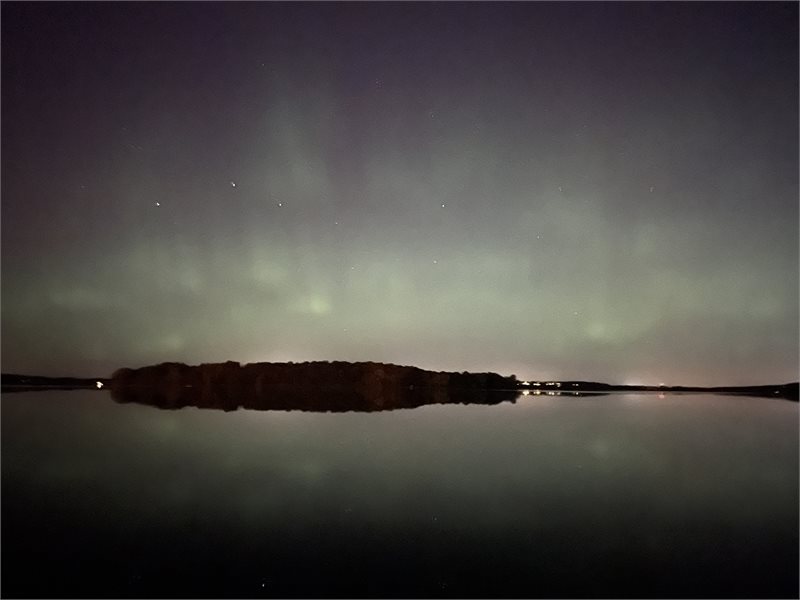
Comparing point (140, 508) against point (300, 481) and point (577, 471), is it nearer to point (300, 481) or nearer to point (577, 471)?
point (300, 481)

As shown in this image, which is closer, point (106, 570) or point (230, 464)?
point (106, 570)

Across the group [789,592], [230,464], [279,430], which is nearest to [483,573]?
[789,592]

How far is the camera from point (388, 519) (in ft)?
21.0

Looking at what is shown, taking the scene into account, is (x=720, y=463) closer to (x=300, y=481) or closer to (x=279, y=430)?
(x=300, y=481)

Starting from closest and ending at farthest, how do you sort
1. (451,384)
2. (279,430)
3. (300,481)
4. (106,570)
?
(106,570) < (300,481) < (279,430) < (451,384)

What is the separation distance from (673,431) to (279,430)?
1130cm

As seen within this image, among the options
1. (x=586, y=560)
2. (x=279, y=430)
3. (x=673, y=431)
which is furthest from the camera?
(x=673, y=431)

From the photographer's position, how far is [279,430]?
14.3 m

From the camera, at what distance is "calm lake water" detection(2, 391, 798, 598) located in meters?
4.80

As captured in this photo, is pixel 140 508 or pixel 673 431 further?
pixel 673 431

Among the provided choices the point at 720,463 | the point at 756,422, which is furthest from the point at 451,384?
the point at 720,463

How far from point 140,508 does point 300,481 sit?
90.8 inches

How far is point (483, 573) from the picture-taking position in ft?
16.5

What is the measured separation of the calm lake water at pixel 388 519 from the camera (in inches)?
189
